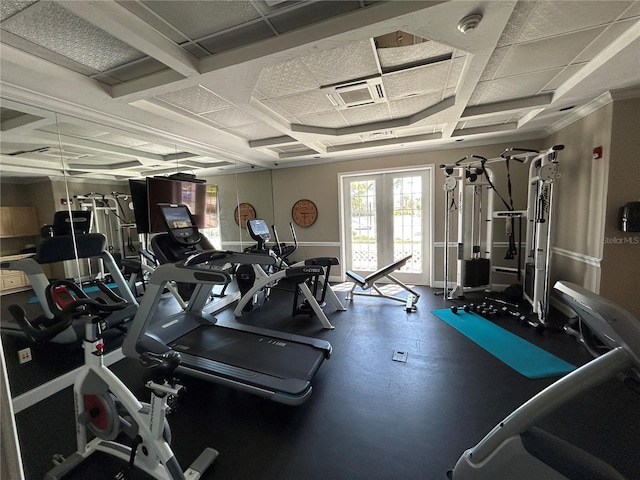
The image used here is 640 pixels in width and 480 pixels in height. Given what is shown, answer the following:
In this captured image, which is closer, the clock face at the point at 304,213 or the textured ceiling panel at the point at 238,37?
the textured ceiling panel at the point at 238,37

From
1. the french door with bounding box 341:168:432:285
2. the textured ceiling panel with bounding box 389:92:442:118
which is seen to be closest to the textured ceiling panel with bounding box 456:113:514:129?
the textured ceiling panel with bounding box 389:92:442:118

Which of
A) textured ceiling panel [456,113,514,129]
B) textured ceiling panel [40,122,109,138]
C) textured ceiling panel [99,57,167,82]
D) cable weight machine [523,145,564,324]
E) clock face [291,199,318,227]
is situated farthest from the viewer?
clock face [291,199,318,227]

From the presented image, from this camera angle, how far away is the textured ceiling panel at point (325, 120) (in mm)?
3213

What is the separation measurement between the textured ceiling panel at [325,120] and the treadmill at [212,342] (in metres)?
1.86

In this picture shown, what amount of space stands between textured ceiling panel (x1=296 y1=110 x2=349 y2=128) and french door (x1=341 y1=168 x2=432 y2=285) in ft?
5.90

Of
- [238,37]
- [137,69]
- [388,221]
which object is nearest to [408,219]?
[388,221]

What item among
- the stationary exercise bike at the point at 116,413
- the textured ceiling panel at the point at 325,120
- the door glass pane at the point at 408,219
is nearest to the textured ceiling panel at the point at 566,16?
the textured ceiling panel at the point at 325,120

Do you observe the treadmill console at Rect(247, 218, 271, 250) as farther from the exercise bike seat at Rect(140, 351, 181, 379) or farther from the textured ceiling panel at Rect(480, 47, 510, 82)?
the textured ceiling panel at Rect(480, 47, 510, 82)

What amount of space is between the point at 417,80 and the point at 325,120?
1.31 m

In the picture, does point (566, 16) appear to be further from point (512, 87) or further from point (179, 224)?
point (179, 224)

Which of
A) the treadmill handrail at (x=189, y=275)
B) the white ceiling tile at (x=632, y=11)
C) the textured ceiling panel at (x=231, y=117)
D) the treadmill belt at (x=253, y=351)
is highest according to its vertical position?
the white ceiling tile at (x=632, y=11)

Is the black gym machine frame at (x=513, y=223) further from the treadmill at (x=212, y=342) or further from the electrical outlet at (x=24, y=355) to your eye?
the electrical outlet at (x=24, y=355)

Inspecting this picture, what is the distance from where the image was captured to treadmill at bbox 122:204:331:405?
1.95 metres

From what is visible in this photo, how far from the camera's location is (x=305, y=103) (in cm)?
284
